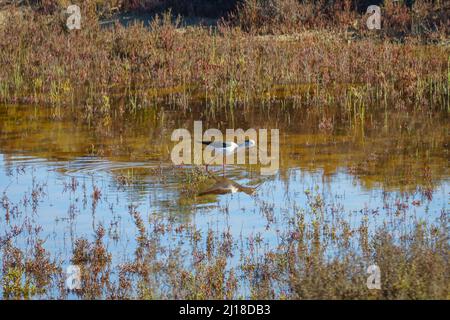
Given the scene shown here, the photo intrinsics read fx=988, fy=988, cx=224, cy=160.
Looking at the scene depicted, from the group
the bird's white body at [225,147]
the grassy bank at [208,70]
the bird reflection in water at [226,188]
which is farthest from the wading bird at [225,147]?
the grassy bank at [208,70]

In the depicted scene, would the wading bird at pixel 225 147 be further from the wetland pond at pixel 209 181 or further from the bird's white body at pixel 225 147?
the wetland pond at pixel 209 181

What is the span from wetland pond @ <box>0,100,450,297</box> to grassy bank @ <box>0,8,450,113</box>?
1.11 m

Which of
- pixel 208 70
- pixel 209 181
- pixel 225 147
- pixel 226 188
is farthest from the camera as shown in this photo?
pixel 208 70

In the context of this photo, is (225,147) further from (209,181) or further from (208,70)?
(208,70)

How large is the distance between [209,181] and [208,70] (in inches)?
266

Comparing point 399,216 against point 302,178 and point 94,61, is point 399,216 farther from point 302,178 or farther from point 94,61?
point 94,61

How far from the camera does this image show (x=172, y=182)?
36.7ft

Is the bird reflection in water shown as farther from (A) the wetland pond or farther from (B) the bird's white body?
(B) the bird's white body

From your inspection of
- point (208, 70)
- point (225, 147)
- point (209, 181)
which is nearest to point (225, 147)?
point (225, 147)

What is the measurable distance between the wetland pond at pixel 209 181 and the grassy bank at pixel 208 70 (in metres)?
1.11

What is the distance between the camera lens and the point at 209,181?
11.2m

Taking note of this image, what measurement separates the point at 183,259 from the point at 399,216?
7.83 ft

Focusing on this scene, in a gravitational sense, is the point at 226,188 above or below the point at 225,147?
below

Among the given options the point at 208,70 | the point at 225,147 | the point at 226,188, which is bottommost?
the point at 226,188
